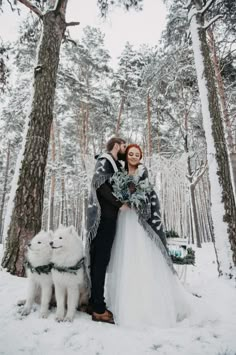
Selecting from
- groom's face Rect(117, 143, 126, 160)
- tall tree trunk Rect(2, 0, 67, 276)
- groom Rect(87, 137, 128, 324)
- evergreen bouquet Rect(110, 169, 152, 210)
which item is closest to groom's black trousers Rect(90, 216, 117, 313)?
groom Rect(87, 137, 128, 324)

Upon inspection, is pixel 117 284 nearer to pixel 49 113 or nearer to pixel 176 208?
pixel 176 208

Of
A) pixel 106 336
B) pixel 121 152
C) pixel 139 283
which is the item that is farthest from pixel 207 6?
pixel 106 336

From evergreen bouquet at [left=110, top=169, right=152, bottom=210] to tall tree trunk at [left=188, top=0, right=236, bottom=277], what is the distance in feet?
8.26

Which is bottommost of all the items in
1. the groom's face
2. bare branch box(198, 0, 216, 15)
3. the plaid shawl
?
the plaid shawl

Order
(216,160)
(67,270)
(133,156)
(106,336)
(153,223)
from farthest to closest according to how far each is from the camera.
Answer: (216,160), (133,156), (153,223), (67,270), (106,336)

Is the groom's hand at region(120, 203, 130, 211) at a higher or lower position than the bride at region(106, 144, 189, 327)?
higher

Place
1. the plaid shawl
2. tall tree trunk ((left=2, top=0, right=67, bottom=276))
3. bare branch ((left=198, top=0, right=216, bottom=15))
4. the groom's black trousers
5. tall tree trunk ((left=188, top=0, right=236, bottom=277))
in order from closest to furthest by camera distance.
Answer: the groom's black trousers
the plaid shawl
tall tree trunk ((left=2, top=0, right=67, bottom=276))
tall tree trunk ((left=188, top=0, right=236, bottom=277))
bare branch ((left=198, top=0, right=216, bottom=15))

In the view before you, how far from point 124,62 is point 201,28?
1033 cm

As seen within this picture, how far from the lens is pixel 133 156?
3.35m

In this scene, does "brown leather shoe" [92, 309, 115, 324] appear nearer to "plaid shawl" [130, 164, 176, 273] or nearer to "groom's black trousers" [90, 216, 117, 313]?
"groom's black trousers" [90, 216, 117, 313]

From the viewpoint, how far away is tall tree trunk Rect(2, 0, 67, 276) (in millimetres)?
3723

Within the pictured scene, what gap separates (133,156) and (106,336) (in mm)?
2015

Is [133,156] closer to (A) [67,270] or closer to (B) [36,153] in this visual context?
(A) [67,270]

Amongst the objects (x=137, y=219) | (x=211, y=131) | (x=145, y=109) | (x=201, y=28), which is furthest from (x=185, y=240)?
(x=145, y=109)
